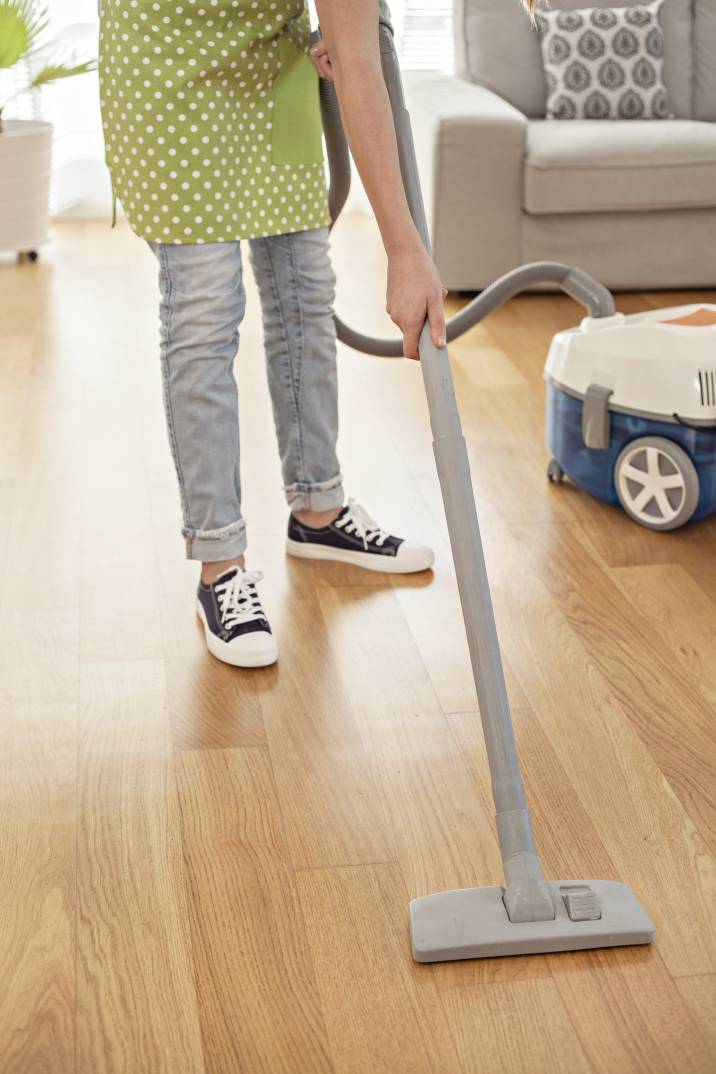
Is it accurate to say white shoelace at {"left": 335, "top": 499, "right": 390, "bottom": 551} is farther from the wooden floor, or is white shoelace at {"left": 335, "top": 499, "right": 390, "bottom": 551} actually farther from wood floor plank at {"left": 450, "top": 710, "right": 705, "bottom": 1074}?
wood floor plank at {"left": 450, "top": 710, "right": 705, "bottom": 1074}

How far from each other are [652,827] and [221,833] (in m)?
0.44

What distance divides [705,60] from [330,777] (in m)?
2.81

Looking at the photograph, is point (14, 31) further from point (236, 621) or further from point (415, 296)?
point (415, 296)

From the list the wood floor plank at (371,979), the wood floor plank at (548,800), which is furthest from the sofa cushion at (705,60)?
the wood floor plank at (371,979)

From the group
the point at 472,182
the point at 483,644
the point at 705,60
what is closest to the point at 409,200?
the point at 483,644

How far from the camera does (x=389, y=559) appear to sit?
6.13 ft

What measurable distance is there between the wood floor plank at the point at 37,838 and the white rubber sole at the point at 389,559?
0.38 metres

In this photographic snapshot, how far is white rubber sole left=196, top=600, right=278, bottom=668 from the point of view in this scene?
162 centimetres

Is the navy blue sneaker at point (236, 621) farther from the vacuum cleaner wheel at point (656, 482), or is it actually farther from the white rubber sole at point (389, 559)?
the vacuum cleaner wheel at point (656, 482)

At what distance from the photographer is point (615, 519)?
206 cm

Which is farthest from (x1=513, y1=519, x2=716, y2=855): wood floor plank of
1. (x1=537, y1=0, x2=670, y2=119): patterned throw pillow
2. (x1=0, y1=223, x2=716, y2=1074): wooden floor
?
(x1=537, y1=0, x2=670, y2=119): patterned throw pillow

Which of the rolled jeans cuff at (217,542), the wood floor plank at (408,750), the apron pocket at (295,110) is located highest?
the apron pocket at (295,110)

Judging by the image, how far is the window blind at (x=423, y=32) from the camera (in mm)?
4172

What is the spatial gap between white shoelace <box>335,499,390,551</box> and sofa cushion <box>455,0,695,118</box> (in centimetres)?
197
